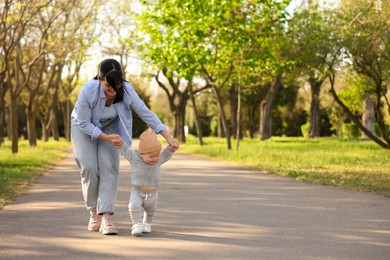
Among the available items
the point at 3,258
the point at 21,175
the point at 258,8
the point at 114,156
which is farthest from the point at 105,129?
the point at 258,8

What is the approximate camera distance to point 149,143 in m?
7.09

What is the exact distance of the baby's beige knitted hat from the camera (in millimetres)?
7066

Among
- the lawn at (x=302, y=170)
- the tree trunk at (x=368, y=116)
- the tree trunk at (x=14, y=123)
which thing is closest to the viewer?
the lawn at (x=302, y=170)

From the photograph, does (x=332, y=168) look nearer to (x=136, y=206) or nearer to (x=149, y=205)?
→ (x=149, y=205)

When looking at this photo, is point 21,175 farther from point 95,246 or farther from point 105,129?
point 95,246

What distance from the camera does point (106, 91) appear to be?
23.4 feet

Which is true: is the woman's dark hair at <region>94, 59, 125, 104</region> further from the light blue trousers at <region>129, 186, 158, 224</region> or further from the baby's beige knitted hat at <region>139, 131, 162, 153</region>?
the light blue trousers at <region>129, 186, 158, 224</region>

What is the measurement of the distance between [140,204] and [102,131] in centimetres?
85

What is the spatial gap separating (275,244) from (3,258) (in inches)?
89.5

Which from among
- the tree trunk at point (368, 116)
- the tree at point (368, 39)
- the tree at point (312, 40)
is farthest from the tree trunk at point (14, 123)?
the tree trunk at point (368, 116)

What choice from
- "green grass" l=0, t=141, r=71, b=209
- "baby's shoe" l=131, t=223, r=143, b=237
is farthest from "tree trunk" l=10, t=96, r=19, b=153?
"baby's shoe" l=131, t=223, r=143, b=237

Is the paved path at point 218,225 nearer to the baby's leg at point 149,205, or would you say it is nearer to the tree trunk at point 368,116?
the baby's leg at point 149,205

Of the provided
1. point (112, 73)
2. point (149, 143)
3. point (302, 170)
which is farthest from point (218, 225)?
point (302, 170)

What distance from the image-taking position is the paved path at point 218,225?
6070 mm
